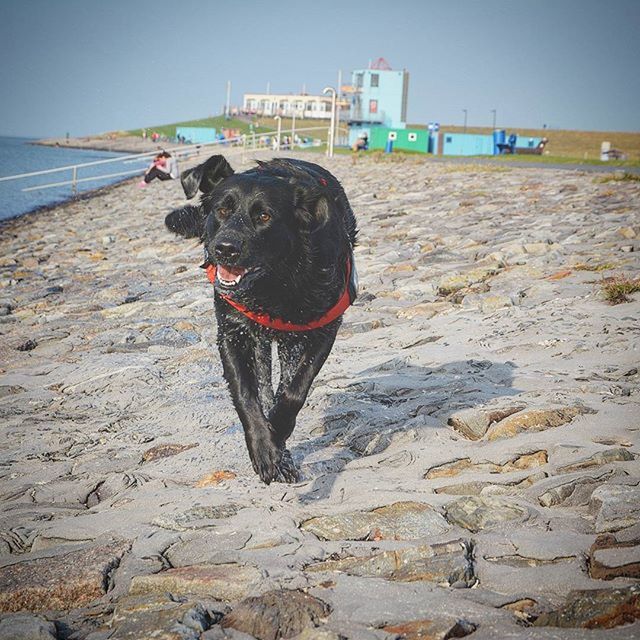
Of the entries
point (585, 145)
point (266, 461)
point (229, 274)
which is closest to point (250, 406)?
point (266, 461)

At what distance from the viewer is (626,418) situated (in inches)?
163

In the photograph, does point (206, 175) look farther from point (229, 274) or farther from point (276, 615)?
point (276, 615)

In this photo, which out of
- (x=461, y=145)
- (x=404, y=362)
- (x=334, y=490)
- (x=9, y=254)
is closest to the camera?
(x=334, y=490)

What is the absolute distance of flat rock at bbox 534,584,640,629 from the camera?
223 centimetres

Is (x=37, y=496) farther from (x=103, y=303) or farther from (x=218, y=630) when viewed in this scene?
(x=103, y=303)

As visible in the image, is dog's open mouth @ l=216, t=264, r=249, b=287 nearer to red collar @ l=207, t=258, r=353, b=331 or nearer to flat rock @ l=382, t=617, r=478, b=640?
red collar @ l=207, t=258, r=353, b=331

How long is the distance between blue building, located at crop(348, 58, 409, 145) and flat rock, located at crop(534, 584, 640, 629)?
56.2 meters

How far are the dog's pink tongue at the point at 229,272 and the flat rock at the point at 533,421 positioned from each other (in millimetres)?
1572

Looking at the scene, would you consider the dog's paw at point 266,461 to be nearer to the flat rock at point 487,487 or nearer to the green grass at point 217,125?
the flat rock at point 487,487

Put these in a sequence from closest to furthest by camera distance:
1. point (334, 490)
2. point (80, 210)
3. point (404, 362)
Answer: point (334, 490) → point (404, 362) → point (80, 210)

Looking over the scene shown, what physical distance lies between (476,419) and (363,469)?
747 mm

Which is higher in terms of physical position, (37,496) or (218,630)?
(218,630)

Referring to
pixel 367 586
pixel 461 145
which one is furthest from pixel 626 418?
pixel 461 145

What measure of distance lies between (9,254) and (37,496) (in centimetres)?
1192
